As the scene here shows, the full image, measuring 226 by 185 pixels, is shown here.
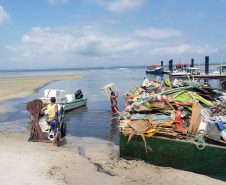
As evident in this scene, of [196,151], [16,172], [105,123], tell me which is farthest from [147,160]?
[105,123]

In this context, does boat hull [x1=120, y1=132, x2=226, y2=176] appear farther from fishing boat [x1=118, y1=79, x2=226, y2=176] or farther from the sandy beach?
the sandy beach

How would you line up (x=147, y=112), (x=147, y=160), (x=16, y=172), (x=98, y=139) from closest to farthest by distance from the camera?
(x=16, y=172) → (x=147, y=160) → (x=147, y=112) → (x=98, y=139)

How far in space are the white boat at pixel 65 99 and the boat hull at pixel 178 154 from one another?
995 centimetres

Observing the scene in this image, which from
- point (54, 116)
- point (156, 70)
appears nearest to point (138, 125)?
point (54, 116)

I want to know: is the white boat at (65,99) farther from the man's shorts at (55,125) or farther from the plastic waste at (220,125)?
the plastic waste at (220,125)

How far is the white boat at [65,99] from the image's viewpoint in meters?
15.9

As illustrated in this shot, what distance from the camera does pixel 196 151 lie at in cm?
600

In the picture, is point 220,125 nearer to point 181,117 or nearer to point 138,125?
point 181,117

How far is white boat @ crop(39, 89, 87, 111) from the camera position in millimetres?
15949

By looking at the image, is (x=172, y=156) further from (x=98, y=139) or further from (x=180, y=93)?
(x=98, y=139)

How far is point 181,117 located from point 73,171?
366cm

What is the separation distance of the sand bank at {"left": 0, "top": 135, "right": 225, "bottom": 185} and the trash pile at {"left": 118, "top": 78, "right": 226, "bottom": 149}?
3.14ft

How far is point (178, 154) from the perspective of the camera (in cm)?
623

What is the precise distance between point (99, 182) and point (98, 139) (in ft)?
17.1
